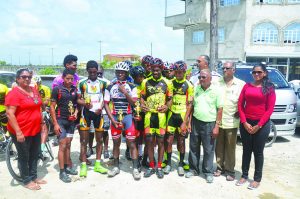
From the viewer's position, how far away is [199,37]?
1157 inches

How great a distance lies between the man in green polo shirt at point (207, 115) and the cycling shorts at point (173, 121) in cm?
26

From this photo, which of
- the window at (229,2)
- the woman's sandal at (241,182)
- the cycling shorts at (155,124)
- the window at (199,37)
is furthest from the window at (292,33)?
the cycling shorts at (155,124)

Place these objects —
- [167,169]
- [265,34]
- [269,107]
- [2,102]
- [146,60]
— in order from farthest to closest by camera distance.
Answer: [265,34]
[2,102]
[146,60]
[167,169]
[269,107]

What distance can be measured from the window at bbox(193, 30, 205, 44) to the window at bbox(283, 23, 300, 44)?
25.5ft

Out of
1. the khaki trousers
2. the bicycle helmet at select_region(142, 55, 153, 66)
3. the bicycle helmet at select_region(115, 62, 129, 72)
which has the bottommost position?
the khaki trousers

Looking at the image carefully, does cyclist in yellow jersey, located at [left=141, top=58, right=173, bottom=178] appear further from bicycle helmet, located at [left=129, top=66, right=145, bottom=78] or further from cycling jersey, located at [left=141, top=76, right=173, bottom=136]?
bicycle helmet, located at [left=129, top=66, right=145, bottom=78]

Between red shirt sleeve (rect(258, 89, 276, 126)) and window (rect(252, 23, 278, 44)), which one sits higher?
window (rect(252, 23, 278, 44))

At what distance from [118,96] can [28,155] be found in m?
1.79

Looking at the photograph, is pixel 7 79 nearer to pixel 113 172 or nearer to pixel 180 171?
pixel 113 172

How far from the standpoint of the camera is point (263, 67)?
458 cm

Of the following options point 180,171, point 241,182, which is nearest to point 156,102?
point 180,171

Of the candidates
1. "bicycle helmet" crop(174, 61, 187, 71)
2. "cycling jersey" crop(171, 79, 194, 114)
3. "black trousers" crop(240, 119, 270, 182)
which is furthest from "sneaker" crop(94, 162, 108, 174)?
"black trousers" crop(240, 119, 270, 182)

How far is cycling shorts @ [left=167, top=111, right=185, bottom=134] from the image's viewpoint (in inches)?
200

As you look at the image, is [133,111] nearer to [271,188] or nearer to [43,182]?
[43,182]
